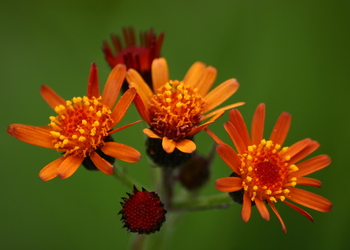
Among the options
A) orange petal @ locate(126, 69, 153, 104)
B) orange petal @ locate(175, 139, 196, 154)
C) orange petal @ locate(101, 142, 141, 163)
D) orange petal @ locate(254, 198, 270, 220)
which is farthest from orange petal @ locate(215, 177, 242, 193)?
orange petal @ locate(126, 69, 153, 104)

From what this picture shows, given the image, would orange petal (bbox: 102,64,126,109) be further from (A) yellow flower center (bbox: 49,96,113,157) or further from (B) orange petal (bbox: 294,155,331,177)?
(B) orange petal (bbox: 294,155,331,177)

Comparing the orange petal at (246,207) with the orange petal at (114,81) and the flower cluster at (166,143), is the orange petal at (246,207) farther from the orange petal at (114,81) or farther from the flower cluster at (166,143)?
the orange petal at (114,81)

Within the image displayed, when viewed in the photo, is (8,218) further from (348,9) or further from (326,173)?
(348,9)

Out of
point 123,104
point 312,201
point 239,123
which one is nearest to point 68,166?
point 123,104

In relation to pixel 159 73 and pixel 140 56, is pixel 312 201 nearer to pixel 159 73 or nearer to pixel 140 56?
pixel 159 73

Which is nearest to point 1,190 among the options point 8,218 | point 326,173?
point 8,218

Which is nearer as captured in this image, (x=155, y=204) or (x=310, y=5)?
(x=155, y=204)

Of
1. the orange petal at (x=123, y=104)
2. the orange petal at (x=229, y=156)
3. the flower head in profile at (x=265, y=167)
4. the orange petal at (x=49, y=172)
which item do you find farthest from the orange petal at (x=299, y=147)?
the orange petal at (x=49, y=172)
